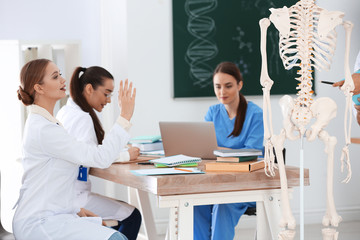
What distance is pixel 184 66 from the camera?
4.17 m

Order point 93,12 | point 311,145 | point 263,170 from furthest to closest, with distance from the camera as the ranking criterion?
point 93,12, point 311,145, point 263,170

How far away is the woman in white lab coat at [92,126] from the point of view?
8.55ft

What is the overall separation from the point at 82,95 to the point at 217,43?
5.68 feet

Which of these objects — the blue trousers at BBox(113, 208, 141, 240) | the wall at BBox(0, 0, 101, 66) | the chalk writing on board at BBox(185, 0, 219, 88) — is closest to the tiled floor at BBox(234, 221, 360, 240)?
the chalk writing on board at BBox(185, 0, 219, 88)

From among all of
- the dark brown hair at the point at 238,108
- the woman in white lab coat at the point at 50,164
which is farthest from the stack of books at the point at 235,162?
the dark brown hair at the point at 238,108

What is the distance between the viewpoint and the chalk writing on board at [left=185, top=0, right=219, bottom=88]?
4.17 meters

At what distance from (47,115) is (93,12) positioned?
10.4 feet

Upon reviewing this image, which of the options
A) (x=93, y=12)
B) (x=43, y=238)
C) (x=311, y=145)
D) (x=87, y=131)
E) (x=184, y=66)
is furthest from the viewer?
(x=93, y=12)

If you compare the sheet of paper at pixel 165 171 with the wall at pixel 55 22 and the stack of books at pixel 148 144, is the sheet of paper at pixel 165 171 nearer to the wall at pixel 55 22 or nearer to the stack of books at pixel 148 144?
the stack of books at pixel 148 144

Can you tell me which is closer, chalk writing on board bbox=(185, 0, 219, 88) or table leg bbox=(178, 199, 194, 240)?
table leg bbox=(178, 199, 194, 240)

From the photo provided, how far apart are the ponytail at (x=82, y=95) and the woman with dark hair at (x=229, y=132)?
0.81 metres

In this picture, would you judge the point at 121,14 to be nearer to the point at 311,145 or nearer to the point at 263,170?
the point at 311,145

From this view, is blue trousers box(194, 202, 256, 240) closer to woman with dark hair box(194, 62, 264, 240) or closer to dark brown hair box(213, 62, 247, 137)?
woman with dark hair box(194, 62, 264, 240)

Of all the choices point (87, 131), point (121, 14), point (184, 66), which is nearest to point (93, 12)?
point (121, 14)
